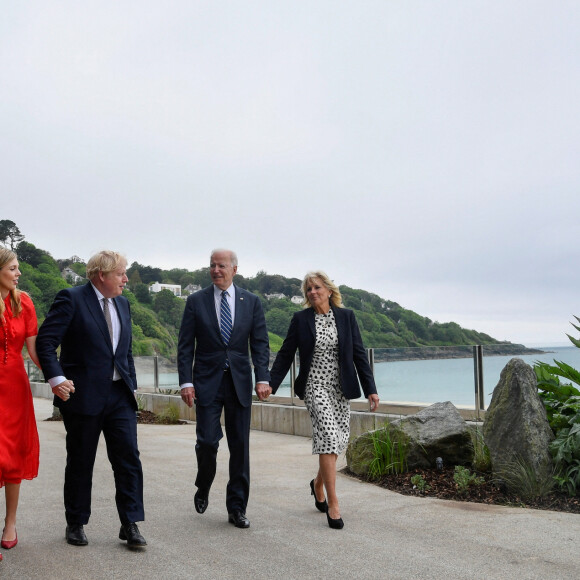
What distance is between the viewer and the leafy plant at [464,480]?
6.63m

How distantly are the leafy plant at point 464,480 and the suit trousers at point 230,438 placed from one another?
207 cm

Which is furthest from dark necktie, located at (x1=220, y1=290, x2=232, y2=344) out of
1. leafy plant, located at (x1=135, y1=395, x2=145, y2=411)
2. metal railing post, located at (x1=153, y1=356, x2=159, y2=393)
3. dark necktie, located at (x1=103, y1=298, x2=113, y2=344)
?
metal railing post, located at (x1=153, y1=356, x2=159, y2=393)

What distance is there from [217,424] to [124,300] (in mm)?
1180

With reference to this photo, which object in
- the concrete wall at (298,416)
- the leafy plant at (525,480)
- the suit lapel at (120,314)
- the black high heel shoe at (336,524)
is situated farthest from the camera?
the concrete wall at (298,416)

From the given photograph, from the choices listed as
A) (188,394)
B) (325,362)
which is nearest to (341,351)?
(325,362)

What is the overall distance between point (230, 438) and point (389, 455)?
7.78ft

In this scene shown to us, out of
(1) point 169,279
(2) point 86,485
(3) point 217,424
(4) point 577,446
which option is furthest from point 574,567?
(1) point 169,279

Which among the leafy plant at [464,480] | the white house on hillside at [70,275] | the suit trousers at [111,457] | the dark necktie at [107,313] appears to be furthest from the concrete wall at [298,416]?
the white house on hillside at [70,275]

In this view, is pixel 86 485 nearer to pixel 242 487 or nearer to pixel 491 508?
pixel 242 487

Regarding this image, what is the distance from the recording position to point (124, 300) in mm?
5336

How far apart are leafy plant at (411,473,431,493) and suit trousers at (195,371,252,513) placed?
78.4 inches

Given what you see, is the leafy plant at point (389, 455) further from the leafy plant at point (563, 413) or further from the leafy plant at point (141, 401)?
the leafy plant at point (141, 401)

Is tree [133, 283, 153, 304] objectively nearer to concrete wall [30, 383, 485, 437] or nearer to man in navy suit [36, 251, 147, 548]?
concrete wall [30, 383, 485, 437]

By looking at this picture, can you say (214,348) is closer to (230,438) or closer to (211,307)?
(211,307)
